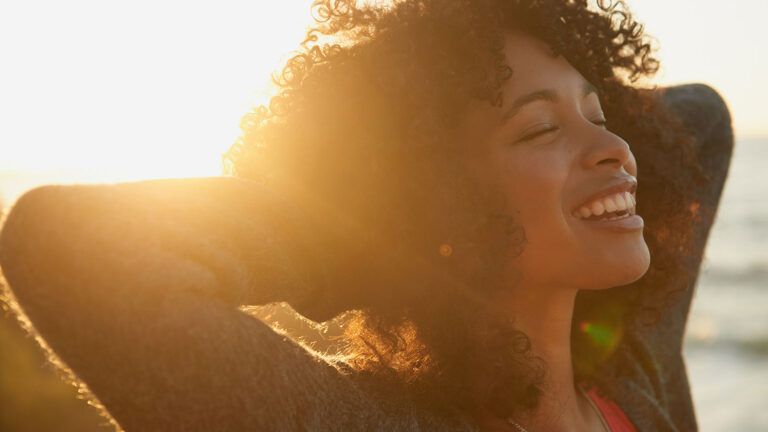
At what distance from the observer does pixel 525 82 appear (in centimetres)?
258

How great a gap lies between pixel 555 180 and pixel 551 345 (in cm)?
59

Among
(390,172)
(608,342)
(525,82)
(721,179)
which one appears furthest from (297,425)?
(721,179)

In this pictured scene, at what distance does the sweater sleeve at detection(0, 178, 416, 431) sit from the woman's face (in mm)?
894

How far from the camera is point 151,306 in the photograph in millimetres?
1768

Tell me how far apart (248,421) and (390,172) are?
35.2 inches

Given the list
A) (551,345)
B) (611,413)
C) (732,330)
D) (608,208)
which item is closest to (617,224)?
(608,208)

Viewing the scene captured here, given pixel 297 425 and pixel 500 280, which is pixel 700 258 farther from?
pixel 297 425

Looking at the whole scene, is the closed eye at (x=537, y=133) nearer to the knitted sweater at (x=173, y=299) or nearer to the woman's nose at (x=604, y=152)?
the woman's nose at (x=604, y=152)

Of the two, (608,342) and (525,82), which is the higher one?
(525,82)

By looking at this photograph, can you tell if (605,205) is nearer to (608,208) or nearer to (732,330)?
(608,208)

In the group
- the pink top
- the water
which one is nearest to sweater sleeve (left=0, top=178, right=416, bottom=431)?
the pink top

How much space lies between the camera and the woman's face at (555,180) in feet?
8.25

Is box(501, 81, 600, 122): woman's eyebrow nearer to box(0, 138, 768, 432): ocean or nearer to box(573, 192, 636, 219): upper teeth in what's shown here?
box(573, 192, 636, 219): upper teeth

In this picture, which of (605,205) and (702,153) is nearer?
(605,205)
